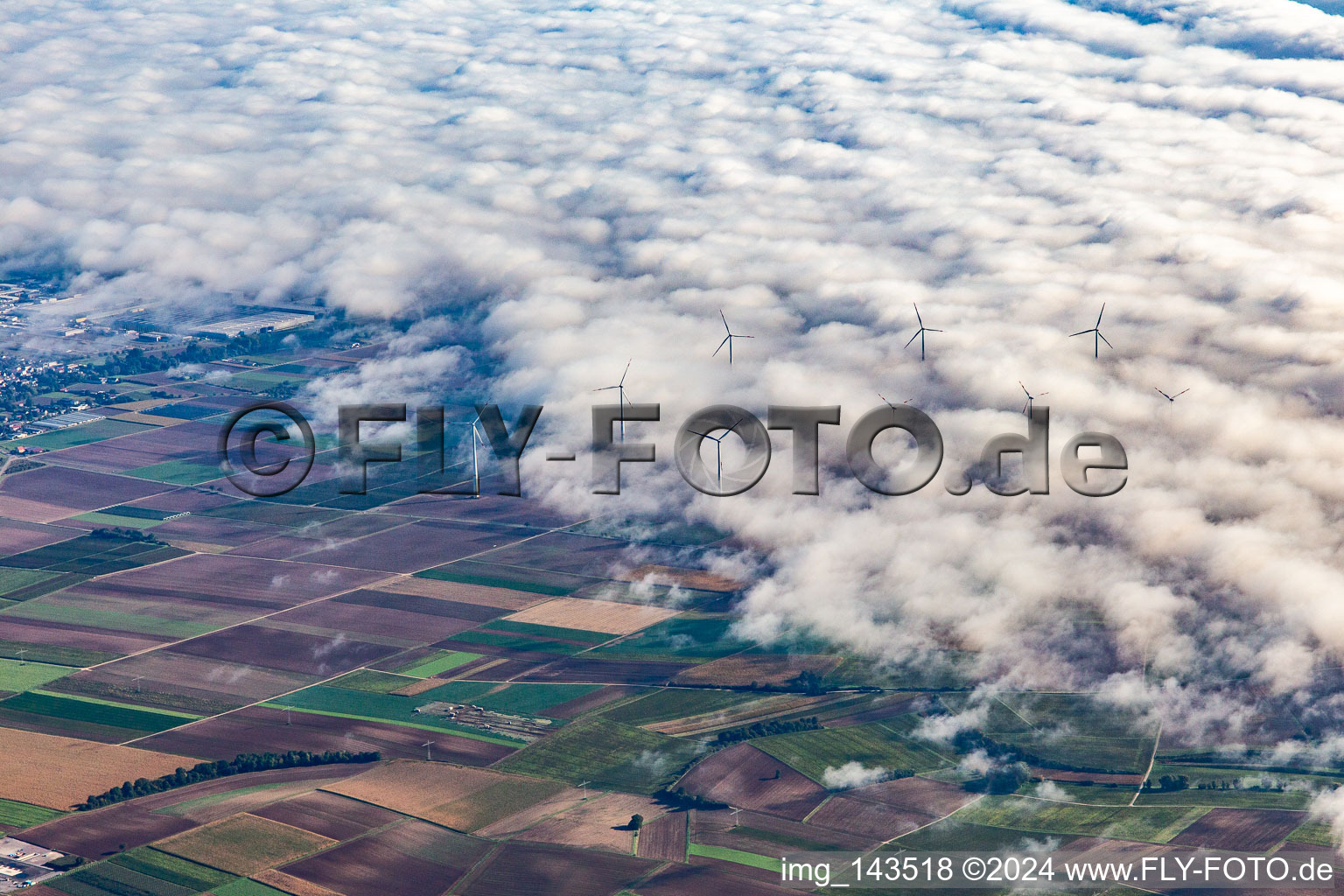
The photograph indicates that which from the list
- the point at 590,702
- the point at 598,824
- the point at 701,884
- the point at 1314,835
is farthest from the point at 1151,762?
the point at 590,702

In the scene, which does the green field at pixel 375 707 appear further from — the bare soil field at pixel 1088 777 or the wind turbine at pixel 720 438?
the wind turbine at pixel 720 438

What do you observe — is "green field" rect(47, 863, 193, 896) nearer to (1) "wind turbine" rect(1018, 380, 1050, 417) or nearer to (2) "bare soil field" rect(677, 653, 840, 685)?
(2) "bare soil field" rect(677, 653, 840, 685)

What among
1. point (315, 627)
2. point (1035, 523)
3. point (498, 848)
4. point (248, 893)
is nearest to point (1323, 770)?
point (1035, 523)

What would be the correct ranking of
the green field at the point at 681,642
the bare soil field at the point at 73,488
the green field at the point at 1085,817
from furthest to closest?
1. the bare soil field at the point at 73,488
2. the green field at the point at 681,642
3. the green field at the point at 1085,817

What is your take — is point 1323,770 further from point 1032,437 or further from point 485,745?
point 485,745

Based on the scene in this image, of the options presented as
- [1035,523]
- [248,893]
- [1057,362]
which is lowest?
[248,893]

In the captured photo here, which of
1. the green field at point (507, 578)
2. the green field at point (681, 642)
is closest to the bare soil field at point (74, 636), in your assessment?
the green field at point (507, 578)
